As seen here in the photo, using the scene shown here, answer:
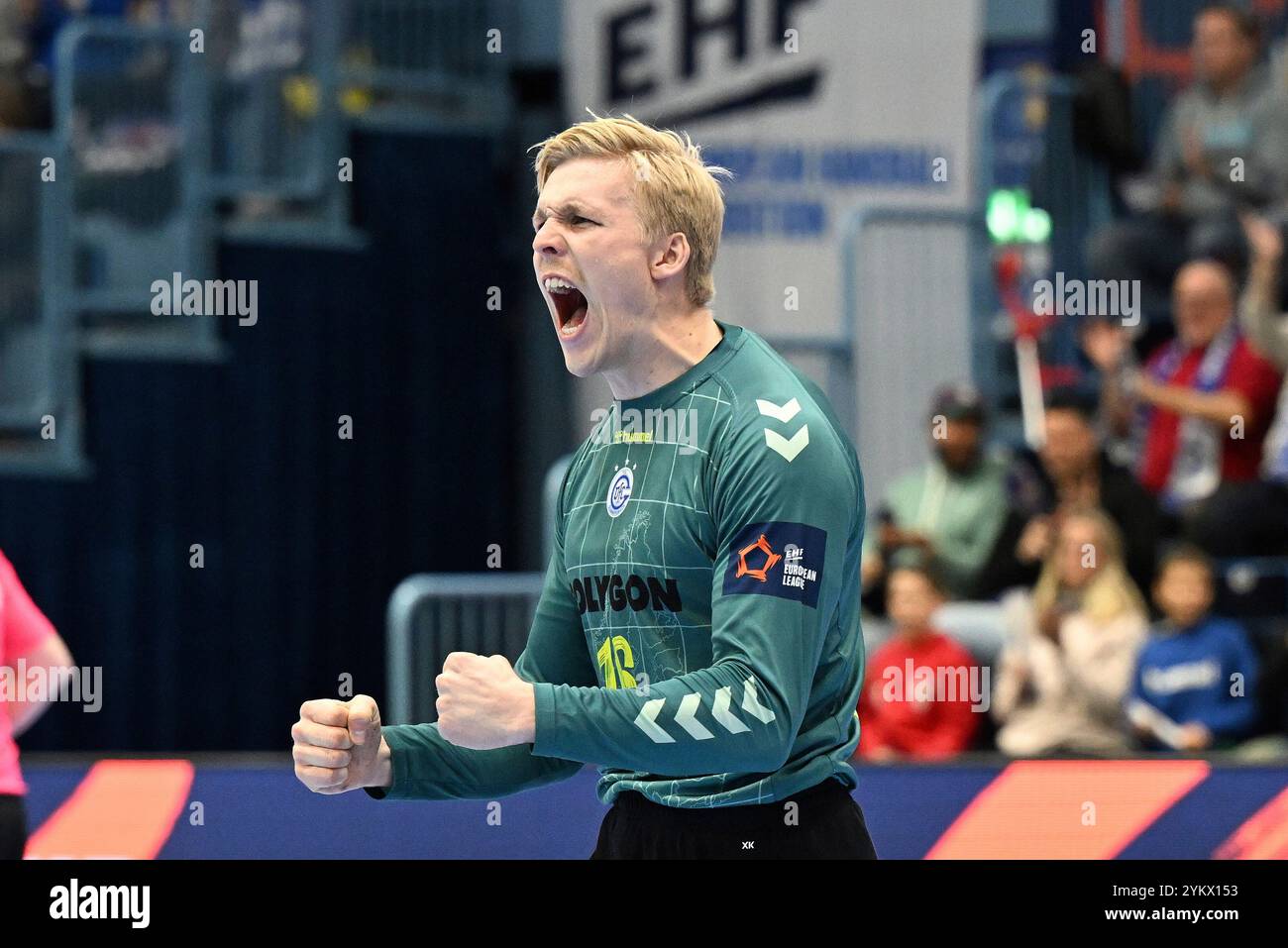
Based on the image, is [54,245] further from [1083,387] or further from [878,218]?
[1083,387]

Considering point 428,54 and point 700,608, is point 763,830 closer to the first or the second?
point 700,608

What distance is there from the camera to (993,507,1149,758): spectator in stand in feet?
26.6

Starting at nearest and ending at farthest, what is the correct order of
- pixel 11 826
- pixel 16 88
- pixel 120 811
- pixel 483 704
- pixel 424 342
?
1. pixel 483 704
2. pixel 11 826
3. pixel 120 811
4. pixel 16 88
5. pixel 424 342

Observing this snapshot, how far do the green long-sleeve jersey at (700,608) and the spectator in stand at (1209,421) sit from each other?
5.89m

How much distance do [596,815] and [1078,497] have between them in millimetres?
3247

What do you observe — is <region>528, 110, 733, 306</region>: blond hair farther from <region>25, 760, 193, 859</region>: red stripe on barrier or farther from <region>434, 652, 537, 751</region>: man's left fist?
<region>25, 760, 193, 859</region>: red stripe on barrier

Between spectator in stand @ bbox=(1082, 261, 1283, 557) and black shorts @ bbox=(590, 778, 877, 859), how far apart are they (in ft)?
19.3

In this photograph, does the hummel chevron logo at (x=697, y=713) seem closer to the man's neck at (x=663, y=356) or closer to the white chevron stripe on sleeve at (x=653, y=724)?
the white chevron stripe on sleeve at (x=653, y=724)

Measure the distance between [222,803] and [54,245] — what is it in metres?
4.32

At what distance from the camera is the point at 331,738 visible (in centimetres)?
313

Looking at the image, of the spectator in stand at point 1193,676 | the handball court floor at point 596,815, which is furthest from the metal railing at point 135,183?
the spectator in stand at point 1193,676

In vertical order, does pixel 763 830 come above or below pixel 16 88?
below

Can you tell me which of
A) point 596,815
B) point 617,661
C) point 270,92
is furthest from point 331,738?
point 270,92
